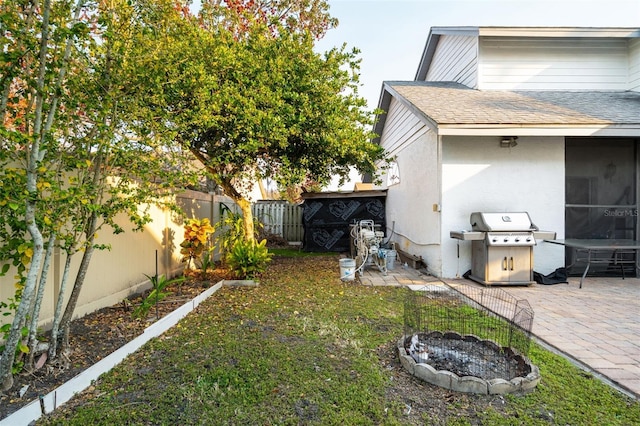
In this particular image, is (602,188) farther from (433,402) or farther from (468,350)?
(433,402)

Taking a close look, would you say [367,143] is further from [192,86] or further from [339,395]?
[339,395]

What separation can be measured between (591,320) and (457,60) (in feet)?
24.1

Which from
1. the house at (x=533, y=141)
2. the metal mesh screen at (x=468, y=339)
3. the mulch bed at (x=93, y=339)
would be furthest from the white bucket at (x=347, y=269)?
the mulch bed at (x=93, y=339)

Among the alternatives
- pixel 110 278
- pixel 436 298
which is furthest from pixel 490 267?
pixel 110 278

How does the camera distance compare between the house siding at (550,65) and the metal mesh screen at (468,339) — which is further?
the house siding at (550,65)

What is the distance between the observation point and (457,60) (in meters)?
8.78

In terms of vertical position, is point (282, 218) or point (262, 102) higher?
point (262, 102)

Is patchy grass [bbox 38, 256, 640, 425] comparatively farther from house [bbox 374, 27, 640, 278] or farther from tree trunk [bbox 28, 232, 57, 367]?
house [bbox 374, 27, 640, 278]

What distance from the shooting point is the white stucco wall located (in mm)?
6031

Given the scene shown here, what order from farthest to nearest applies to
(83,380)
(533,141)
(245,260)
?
1. (533,141)
2. (245,260)
3. (83,380)

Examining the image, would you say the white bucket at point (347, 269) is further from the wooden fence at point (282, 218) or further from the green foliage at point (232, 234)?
the wooden fence at point (282, 218)

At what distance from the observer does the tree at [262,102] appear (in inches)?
169

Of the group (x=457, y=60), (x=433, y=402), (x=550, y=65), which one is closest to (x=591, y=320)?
(x=433, y=402)

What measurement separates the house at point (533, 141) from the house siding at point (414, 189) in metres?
0.04
